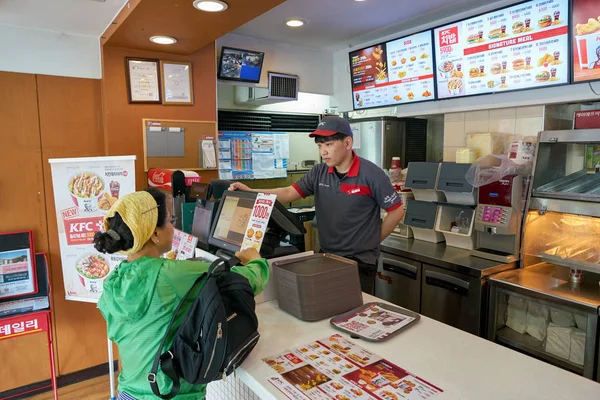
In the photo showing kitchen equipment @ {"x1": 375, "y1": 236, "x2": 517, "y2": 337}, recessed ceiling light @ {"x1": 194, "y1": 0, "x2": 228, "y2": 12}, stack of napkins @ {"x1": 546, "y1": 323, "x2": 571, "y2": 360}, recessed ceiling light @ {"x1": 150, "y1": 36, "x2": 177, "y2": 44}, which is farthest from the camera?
recessed ceiling light @ {"x1": 150, "y1": 36, "x2": 177, "y2": 44}

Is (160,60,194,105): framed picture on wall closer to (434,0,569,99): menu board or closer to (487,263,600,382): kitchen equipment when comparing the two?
(434,0,569,99): menu board

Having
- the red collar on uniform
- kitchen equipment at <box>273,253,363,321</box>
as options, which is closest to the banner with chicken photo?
the red collar on uniform

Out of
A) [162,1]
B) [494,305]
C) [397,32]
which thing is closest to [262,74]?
[397,32]

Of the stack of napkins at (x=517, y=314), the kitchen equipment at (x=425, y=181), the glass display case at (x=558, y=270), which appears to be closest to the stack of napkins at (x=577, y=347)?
the glass display case at (x=558, y=270)

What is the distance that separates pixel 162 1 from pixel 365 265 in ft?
5.62

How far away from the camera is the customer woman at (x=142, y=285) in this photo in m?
1.25

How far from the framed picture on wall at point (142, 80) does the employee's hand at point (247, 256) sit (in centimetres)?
200

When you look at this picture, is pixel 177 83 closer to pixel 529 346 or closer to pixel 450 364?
pixel 450 364

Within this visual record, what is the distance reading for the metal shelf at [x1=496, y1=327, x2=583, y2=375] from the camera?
7.41 ft

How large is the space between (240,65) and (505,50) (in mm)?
2194

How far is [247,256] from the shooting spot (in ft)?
5.28

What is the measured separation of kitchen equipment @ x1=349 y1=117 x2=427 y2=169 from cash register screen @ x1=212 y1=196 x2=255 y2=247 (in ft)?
7.32

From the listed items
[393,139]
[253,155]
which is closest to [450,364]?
[393,139]

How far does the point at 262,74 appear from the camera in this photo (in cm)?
411
